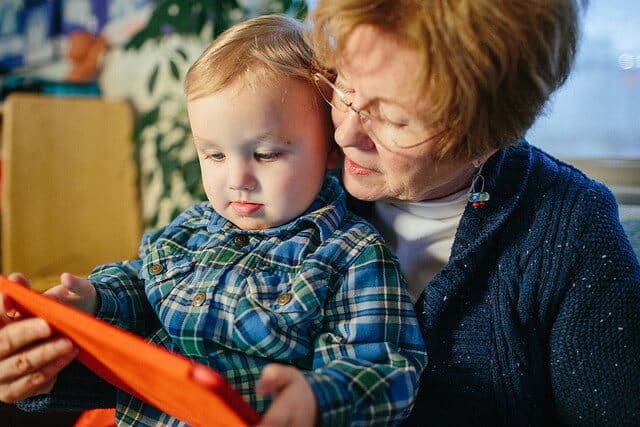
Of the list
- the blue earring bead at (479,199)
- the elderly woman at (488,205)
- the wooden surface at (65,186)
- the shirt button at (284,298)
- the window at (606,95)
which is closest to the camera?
the elderly woman at (488,205)

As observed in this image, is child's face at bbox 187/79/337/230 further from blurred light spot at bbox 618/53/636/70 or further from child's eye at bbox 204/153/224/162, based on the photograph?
blurred light spot at bbox 618/53/636/70

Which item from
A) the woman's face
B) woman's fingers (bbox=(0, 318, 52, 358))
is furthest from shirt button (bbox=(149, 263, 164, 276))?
the woman's face

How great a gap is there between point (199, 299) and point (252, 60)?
0.35 m

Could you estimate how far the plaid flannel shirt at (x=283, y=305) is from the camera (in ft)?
2.68

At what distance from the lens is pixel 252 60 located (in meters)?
0.90

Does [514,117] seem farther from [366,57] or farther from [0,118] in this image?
[0,118]

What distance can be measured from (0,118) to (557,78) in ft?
8.40

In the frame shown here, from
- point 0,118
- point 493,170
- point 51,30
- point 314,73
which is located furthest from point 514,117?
point 51,30

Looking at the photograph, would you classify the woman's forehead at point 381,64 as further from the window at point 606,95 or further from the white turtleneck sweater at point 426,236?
the window at point 606,95

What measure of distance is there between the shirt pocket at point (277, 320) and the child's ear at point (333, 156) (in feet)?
0.73

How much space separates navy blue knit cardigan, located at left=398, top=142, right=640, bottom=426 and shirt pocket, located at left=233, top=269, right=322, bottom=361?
20 cm

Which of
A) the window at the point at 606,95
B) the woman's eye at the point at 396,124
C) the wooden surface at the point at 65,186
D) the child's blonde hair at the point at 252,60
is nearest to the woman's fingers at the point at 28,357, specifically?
the child's blonde hair at the point at 252,60

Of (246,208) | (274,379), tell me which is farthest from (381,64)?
(274,379)

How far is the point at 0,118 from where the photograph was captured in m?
2.71
